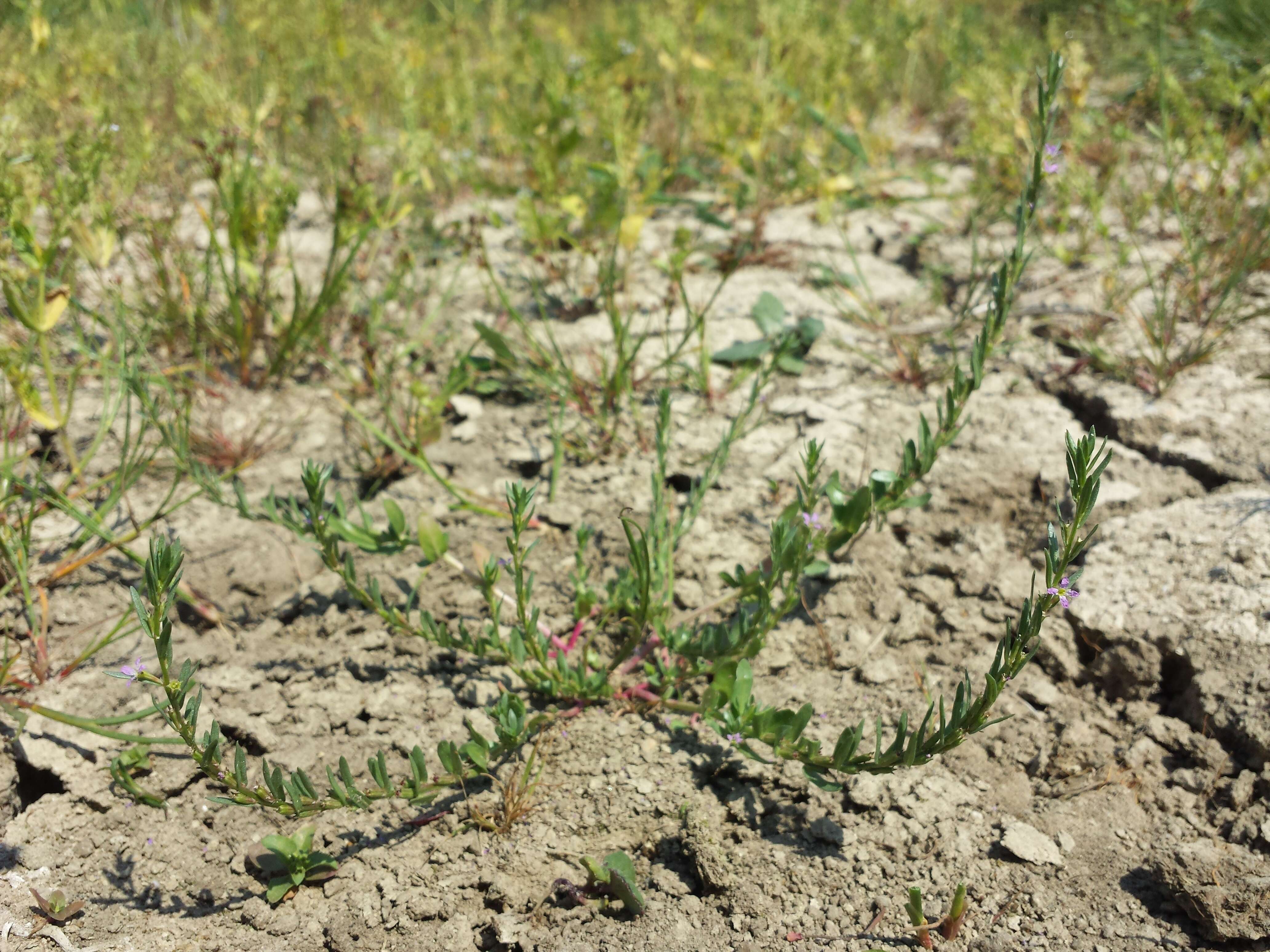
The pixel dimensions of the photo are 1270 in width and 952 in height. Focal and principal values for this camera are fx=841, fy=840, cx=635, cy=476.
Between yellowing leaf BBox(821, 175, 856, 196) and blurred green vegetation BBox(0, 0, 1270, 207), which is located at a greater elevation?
blurred green vegetation BBox(0, 0, 1270, 207)

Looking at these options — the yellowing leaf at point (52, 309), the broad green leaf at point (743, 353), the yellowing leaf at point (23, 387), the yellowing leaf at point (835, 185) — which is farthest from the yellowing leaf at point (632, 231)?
the yellowing leaf at point (23, 387)

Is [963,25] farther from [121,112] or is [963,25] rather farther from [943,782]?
[943,782]

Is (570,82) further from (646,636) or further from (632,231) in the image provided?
(646,636)

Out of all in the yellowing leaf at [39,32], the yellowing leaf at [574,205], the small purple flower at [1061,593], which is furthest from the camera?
the yellowing leaf at [574,205]

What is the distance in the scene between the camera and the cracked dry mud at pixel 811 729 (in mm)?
1290

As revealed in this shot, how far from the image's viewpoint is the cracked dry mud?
129cm

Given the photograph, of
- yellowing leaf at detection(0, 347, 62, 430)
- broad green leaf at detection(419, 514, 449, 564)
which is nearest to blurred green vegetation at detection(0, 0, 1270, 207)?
yellowing leaf at detection(0, 347, 62, 430)

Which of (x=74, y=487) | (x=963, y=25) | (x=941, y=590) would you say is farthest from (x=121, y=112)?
(x=963, y=25)

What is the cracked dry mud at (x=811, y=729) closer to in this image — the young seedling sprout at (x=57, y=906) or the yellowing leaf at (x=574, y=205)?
the young seedling sprout at (x=57, y=906)

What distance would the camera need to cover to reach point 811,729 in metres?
1.55

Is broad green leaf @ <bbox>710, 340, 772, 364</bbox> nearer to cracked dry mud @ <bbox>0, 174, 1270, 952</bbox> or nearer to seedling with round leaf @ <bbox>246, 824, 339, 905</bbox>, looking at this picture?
cracked dry mud @ <bbox>0, 174, 1270, 952</bbox>

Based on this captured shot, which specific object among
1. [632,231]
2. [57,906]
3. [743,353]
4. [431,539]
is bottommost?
[57,906]

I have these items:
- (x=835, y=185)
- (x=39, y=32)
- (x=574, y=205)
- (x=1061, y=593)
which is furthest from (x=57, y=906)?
(x=835, y=185)

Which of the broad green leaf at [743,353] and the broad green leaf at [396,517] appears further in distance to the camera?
the broad green leaf at [743,353]
